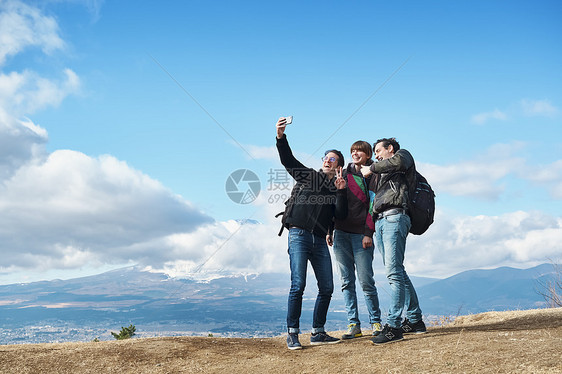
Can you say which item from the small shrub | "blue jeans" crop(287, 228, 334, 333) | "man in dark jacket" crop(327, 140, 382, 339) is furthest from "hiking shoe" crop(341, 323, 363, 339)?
the small shrub

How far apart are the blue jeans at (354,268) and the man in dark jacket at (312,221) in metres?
0.40

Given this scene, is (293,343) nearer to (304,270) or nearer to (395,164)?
(304,270)

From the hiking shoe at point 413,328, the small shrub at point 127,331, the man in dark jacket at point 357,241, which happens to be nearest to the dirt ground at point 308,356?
the hiking shoe at point 413,328

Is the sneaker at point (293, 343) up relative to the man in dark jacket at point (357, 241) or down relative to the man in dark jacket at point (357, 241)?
down

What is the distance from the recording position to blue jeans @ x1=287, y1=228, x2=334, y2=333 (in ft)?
18.5

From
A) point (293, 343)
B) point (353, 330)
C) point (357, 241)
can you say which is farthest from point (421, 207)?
point (293, 343)

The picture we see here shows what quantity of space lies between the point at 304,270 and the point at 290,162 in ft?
4.72

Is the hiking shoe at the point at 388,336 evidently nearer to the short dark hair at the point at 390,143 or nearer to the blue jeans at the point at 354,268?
the blue jeans at the point at 354,268

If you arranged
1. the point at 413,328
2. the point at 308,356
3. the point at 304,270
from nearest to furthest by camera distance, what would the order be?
the point at 308,356 → the point at 304,270 → the point at 413,328

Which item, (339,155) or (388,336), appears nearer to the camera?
(388,336)

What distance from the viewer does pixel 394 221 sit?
552cm

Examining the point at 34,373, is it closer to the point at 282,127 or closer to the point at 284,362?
the point at 284,362

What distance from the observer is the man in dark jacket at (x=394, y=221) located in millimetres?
5520

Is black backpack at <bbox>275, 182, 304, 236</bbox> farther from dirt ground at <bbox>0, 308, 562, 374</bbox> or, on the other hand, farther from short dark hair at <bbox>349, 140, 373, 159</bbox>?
dirt ground at <bbox>0, 308, 562, 374</bbox>
